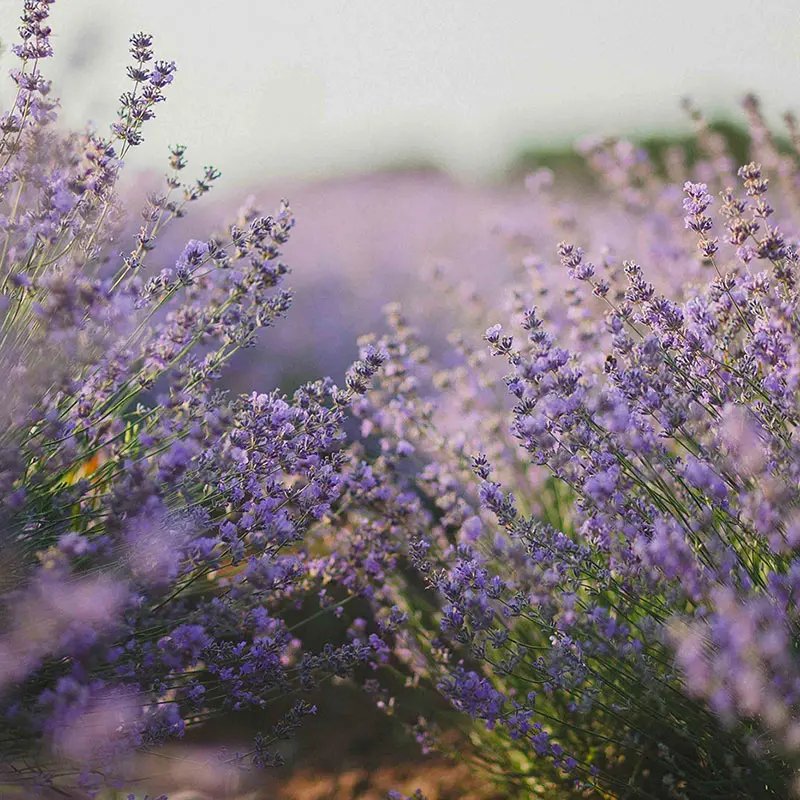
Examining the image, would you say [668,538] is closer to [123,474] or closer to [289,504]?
[289,504]

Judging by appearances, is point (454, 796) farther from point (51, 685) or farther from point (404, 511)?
point (51, 685)

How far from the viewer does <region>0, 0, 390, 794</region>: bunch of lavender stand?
170 centimetres

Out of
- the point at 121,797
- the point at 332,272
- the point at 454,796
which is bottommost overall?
the point at 454,796

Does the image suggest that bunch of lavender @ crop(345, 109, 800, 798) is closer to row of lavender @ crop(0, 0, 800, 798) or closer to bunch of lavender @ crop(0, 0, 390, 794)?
row of lavender @ crop(0, 0, 800, 798)

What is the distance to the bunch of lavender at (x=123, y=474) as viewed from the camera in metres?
1.70

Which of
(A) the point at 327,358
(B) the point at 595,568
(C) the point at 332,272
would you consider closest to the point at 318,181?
(C) the point at 332,272

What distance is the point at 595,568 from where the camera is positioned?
193cm

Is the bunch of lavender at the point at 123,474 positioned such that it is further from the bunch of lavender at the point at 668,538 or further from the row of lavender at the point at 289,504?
the bunch of lavender at the point at 668,538

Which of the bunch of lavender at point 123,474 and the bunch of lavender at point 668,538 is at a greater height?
the bunch of lavender at point 123,474

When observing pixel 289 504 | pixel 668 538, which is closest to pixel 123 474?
pixel 289 504

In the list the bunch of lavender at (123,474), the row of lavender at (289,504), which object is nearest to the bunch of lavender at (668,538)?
the row of lavender at (289,504)

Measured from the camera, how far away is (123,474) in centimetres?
193

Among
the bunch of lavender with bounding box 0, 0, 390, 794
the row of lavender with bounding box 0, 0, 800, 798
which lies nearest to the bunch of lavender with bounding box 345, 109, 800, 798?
the row of lavender with bounding box 0, 0, 800, 798

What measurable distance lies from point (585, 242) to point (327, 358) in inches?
89.0
